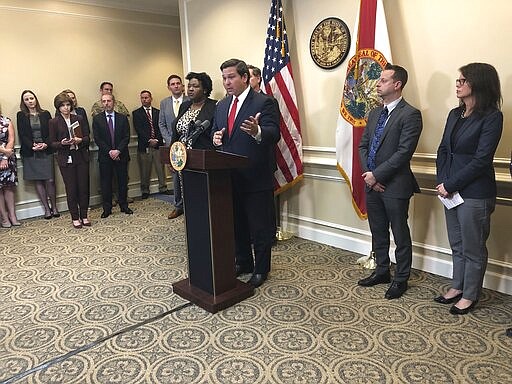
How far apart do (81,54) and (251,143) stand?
4.10 m

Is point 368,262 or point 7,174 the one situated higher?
point 7,174

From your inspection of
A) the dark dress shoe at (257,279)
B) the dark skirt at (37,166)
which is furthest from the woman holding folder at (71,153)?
the dark dress shoe at (257,279)

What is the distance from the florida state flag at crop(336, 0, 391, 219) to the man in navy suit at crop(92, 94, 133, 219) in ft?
10.3

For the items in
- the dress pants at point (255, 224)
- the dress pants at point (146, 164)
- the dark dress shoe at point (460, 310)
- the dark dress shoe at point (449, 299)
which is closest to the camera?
the dark dress shoe at point (460, 310)

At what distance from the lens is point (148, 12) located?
250 inches

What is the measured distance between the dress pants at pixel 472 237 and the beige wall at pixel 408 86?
0.43 m

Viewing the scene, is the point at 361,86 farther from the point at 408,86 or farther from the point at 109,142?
the point at 109,142

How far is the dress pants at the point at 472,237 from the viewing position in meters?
2.51

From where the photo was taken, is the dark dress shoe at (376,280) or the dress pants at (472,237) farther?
the dark dress shoe at (376,280)

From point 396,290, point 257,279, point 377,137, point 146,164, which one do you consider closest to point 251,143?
point 377,137

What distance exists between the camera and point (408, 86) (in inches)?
126

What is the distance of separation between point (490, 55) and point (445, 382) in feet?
6.82

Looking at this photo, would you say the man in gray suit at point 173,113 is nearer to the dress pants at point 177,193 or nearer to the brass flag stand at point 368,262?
the dress pants at point 177,193

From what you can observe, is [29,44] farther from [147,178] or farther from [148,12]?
[147,178]
